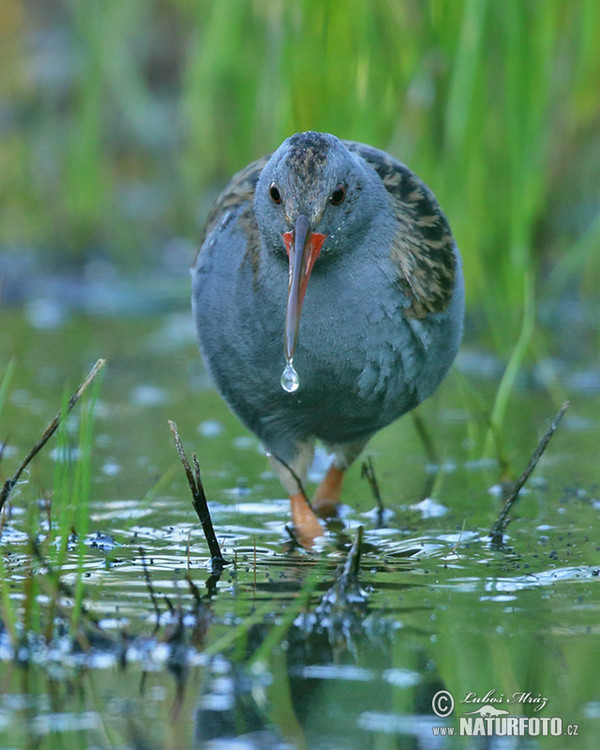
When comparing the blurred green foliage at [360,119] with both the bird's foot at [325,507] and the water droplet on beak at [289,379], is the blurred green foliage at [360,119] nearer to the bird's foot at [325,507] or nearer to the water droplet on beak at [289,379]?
the bird's foot at [325,507]

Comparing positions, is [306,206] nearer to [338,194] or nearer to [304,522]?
[338,194]

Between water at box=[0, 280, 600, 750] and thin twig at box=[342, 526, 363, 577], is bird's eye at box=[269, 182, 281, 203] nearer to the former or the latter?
water at box=[0, 280, 600, 750]

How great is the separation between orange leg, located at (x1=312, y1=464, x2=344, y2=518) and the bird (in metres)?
0.29

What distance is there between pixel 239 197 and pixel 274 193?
0.72 meters

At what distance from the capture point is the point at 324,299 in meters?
4.19

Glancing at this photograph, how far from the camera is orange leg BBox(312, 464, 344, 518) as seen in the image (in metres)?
4.98

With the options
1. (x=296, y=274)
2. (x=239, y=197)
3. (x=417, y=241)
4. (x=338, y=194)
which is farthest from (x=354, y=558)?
(x=239, y=197)

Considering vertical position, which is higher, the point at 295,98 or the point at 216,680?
the point at 295,98

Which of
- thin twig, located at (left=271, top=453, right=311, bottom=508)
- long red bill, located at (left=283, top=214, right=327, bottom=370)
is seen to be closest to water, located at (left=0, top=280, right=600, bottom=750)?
thin twig, located at (left=271, top=453, right=311, bottom=508)

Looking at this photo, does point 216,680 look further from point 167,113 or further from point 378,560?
point 167,113

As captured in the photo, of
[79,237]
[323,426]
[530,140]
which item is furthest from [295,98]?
[79,237]

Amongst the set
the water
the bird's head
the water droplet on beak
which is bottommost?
the water

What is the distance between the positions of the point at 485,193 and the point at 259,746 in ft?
14.4

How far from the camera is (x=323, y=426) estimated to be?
4.57m
